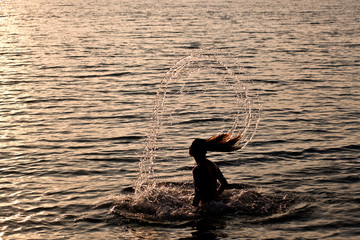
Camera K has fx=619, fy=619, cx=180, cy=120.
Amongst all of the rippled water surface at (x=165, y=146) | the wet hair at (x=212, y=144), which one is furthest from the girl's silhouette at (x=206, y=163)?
the rippled water surface at (x=165, y=146)

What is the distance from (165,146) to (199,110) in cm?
556

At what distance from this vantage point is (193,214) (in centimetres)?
1362

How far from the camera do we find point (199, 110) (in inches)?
1002

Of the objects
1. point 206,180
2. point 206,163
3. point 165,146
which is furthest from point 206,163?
point 165,146

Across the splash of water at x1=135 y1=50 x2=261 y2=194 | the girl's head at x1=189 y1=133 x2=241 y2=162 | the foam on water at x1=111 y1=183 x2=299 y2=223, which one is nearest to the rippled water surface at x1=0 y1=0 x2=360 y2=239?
the foam on water at x1=111 y1=183 x2=299 y2=223

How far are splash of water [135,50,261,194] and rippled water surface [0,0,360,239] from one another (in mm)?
156

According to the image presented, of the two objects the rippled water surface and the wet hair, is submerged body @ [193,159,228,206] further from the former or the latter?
the rippled water surface

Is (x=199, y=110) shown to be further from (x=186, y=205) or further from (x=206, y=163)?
(x=206, y=163)

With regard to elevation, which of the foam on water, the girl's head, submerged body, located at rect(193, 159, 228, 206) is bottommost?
the foam on water

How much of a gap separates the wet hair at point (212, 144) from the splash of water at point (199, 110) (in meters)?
2.84

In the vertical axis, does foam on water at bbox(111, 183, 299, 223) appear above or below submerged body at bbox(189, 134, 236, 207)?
below

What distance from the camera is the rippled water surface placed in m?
13.5

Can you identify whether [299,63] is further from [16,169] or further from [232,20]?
[232,20]

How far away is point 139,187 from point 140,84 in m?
16.8
